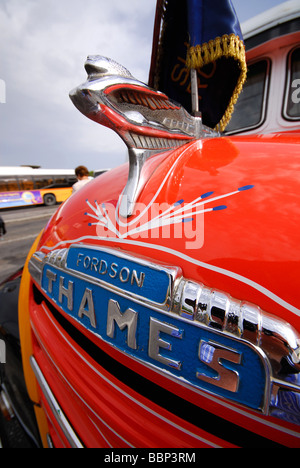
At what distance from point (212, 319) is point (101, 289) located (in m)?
0.37

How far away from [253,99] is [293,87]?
28 cm

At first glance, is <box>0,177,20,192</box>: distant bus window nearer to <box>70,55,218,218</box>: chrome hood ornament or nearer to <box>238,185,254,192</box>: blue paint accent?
<box>70,55,218,218</box>: chrome hood ornament

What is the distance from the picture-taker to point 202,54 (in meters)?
1.26

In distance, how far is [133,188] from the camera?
0.87 m

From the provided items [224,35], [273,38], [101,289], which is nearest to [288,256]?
[101,289]

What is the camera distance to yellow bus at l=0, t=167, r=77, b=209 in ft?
47.8

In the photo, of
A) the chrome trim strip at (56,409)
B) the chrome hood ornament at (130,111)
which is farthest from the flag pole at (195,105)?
the chrome trim strip at (56,409)

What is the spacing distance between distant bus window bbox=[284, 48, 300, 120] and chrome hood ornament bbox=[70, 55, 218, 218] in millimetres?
1163

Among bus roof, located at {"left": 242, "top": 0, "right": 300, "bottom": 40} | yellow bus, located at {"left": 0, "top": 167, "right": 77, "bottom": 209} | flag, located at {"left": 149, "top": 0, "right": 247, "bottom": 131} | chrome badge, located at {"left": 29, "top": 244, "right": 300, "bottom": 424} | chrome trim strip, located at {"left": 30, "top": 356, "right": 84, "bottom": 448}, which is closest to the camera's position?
chrome badge, located at {"left": 29, "top": 244, "right": 300, "bottom": 424}

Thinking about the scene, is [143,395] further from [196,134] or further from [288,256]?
[196,134]

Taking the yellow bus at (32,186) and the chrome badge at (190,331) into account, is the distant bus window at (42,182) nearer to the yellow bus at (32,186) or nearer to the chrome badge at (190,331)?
the yellow bus at (32,186)

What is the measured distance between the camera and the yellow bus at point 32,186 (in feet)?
47.8

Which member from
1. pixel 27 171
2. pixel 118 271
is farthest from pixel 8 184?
pixel 118 271

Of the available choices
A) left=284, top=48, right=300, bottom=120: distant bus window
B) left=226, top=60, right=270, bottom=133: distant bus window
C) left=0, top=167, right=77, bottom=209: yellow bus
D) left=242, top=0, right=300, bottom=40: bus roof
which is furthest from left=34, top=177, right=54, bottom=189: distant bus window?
left=284, top=48, right=300, bottom=120: distant bus window
